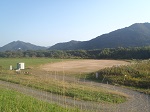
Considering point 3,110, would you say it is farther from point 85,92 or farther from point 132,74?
point 132,74

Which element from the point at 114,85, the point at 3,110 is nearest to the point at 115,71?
the point at 114,85

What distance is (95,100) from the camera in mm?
21141

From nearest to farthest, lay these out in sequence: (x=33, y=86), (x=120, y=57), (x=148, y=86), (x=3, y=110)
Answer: (x=3, y=110) < (x=33, y=86) < (x=148, y=86) < (x=120, y=57)

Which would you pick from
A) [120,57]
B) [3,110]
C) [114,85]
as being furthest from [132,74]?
[120,57]

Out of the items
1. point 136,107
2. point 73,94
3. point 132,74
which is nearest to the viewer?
point 136,107

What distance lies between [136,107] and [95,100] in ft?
10.1

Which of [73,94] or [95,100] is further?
[73,94]

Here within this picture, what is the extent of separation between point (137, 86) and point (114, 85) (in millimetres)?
2496

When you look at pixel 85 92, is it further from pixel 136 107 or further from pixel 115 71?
pixel 115 71

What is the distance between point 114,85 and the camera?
31.7 meters

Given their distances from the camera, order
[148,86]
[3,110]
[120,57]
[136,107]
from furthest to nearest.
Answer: [120,57]
[148,86]
[136,107]
[3,110]

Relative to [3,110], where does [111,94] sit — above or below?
below

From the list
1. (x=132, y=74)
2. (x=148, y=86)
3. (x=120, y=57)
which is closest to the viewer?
(x=148, y=86)

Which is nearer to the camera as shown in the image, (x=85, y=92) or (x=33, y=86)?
(x=85, y=92)
